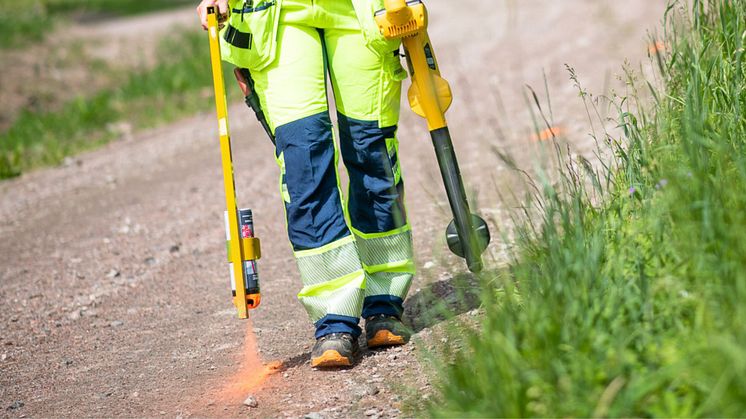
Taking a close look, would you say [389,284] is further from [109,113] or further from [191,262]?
[109,113]

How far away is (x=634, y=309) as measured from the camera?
288cm

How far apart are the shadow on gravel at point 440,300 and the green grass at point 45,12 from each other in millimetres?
11163

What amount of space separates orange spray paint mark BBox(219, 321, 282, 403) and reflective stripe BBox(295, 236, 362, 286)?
1.31 ft

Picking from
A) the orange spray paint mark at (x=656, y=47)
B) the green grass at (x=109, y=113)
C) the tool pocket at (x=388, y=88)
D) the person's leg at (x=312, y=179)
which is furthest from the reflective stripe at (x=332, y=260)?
the green grass at (x=109, y=113)

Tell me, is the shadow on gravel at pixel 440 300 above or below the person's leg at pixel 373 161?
below

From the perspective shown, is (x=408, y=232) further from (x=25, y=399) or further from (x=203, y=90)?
(x=203, y=90)

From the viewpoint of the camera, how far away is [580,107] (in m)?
7.97

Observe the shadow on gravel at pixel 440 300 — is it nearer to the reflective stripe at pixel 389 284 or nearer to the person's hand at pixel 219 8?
the reflective stripe at pixel 389 284

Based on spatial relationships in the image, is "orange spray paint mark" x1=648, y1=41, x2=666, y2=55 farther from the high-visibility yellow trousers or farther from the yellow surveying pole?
the yellow surveying pole

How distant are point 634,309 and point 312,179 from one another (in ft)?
4.64

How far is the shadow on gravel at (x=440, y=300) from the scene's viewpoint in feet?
14.0

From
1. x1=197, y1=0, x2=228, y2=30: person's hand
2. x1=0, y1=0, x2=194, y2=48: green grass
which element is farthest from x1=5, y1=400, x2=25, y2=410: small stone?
x1=0, y1=0, x2=194, y2=48: green grass

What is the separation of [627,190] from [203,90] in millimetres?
9064

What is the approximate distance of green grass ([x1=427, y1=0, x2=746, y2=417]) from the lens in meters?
2.56
